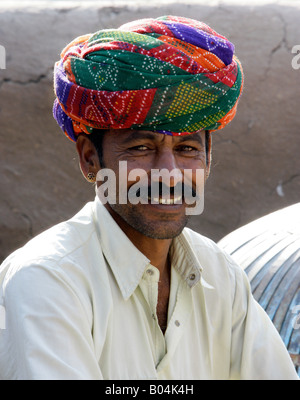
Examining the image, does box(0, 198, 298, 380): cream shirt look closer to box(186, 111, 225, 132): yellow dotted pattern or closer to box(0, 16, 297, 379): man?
box(0, 16, 297, 379): man

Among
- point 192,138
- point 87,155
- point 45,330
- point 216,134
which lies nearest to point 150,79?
point 192,138

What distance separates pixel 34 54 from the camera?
4.45 m

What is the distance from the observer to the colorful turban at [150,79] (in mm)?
2086

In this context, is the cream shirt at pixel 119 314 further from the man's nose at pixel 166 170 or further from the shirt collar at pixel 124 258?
the man's nose at pixel 166 170

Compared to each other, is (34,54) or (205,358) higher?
(34,54)

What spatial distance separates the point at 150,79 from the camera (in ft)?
6.84

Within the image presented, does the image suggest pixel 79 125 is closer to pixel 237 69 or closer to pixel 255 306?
pixel 237 69

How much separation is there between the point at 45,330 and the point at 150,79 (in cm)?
74

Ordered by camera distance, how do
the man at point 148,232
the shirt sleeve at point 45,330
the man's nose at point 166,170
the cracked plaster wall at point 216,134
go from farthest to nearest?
the cracked plaster wall at point 216,134, the man's nose at point 166,170, the man at point 148,232, the shirt sleeve at point 45,330

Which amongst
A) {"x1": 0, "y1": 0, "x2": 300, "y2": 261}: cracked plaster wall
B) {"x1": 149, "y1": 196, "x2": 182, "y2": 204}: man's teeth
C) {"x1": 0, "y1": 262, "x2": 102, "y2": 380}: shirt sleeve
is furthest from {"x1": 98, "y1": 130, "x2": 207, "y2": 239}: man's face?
{"x1": 0, "y1": 0, "x2": 300, "y2": 261}: cracked plaster wall

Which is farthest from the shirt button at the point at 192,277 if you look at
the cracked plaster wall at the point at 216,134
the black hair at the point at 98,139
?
the cracked plaster wall at the point at 216,134

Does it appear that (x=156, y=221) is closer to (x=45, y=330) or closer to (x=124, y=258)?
(x=124, y=258)
